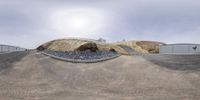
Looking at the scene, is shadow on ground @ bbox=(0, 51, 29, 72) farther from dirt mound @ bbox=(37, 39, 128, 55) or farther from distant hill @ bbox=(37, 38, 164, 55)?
distant hill @ bbox=(37, 38, 164, 55)

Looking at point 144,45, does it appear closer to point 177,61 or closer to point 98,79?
point 177,61

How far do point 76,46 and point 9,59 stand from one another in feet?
47.8

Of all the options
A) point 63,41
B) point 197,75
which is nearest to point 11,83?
point 197,75

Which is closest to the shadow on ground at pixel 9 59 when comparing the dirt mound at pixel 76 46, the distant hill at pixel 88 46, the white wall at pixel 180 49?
the dirt mound at pixel 76 46

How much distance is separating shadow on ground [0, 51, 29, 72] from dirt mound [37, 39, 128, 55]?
11.0 m

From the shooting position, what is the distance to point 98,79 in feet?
115

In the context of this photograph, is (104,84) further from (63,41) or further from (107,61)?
(63,41)

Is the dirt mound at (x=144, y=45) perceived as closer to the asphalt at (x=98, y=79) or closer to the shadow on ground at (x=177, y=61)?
the shadow on ground at (x=177, y=61)

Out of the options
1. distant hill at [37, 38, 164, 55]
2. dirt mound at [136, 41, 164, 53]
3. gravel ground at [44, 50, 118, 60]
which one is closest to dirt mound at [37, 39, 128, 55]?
distant hill at [37, 38, 164, 55]

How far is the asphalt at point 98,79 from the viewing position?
3172cm

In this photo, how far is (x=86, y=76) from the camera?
35594 mm

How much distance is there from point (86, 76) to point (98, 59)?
442 cm

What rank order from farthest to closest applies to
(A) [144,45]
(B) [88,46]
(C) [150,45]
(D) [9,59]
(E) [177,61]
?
(C) [150,45]
(A) [144,45]
(B) [88,46]
(D) [9,59]
(E) [177,61]

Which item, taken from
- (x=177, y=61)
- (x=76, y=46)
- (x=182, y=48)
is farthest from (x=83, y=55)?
(x=182, y=48)
